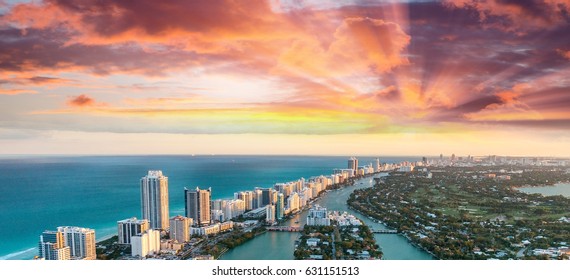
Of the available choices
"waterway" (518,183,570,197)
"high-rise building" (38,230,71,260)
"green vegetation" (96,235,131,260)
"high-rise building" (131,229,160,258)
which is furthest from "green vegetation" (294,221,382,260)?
"waterway" (518,183,570,197)

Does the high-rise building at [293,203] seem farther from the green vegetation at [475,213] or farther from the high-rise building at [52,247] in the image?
the high-rise building at [52,247]

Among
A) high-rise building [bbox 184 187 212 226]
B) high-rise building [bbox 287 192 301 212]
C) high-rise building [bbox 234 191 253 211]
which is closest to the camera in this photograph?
high-rise building [bbox 184 187 212 226]

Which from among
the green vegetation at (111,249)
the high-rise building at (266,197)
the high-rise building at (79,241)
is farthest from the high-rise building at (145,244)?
the high-rise building at (266,197)

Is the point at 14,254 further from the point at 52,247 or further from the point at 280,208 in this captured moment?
the point at 280,208

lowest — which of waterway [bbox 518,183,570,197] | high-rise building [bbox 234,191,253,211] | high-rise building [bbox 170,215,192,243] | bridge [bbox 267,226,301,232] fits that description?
bridge [bbox 267,226,301,232]

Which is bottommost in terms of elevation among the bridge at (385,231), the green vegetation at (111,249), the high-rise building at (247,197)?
the bridge at (385,231)

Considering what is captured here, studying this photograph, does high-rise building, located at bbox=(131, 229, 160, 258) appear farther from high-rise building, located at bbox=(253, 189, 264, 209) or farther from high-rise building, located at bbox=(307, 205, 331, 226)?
high-rise building, located at bbox=(253, 189, 264, 209)
